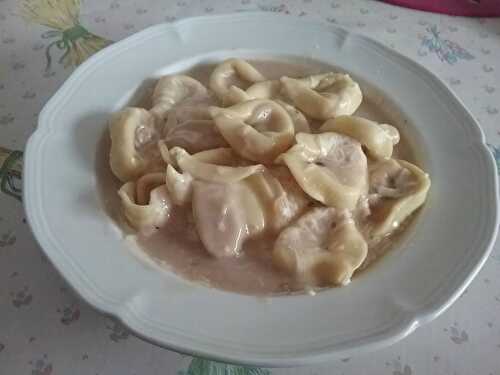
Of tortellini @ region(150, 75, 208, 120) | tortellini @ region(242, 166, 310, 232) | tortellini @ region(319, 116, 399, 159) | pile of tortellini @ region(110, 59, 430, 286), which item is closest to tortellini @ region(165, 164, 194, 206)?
pile of tortellini @ region(110, 59, 430, 286)

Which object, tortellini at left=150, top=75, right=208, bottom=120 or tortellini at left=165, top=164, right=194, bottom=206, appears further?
tortellini at left=150, top=75, right=208, bottom=120

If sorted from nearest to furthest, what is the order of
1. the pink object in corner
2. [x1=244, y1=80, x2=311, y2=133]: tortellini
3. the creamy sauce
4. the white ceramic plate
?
the white ceramic plate → the creamy sauce → [x1=244, y1=80, x2=311, y2=133]: tortellini → the pink object in corner

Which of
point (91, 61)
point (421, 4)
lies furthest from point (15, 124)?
point (421, 4)

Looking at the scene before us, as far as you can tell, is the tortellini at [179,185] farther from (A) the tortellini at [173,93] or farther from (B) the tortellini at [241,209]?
(A) the tortellini at [173,93]

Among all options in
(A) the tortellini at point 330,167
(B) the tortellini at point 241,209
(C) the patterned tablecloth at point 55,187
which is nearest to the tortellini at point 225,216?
(B) the tortellini at point 241,209

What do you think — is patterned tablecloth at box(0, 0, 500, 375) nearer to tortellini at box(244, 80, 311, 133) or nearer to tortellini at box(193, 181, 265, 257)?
tortellini at box(193, 181, 265, 257)

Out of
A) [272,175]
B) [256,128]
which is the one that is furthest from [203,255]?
Answer: [256,128]

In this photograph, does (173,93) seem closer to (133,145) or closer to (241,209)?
(133,145)

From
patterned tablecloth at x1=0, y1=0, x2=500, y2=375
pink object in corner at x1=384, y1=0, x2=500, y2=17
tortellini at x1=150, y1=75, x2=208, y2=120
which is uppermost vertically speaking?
pink object in corner at x1=384, y1=0, x2=500, y2=17
